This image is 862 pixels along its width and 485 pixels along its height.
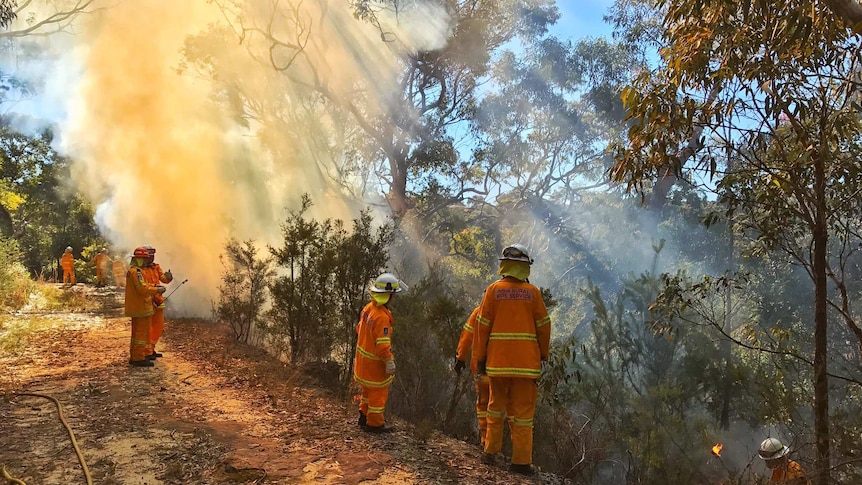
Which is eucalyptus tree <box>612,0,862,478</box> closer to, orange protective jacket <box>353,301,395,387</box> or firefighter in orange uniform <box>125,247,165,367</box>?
orange protective jacket <box>353,301,395,387</box>

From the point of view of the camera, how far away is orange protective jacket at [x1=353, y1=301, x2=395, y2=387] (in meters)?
4.86

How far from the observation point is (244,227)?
58.5 ft

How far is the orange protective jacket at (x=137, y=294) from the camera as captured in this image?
23.5ft

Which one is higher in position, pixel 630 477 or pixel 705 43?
pixel 705 43

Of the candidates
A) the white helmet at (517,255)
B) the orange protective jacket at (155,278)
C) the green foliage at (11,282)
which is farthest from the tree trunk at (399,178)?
the white helmet at (517,255)

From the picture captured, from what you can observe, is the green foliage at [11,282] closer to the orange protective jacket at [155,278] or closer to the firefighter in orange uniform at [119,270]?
the firefighter in orange uniform at [119,270]

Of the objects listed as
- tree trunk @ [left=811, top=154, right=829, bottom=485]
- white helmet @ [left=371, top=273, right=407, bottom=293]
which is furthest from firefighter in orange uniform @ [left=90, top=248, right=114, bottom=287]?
tree trunk @ [left=811, top=154, right=829, bottom=485]

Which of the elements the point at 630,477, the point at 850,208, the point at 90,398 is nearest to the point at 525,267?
the point at 850,208

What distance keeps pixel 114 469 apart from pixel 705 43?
216 inches

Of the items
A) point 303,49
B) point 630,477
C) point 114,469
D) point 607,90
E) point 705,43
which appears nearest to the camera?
point 705,43

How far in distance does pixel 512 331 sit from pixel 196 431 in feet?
10.8

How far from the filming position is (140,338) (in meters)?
7.54

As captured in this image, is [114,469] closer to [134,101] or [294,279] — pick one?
[294,279]

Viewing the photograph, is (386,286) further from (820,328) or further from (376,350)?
(820,328)
